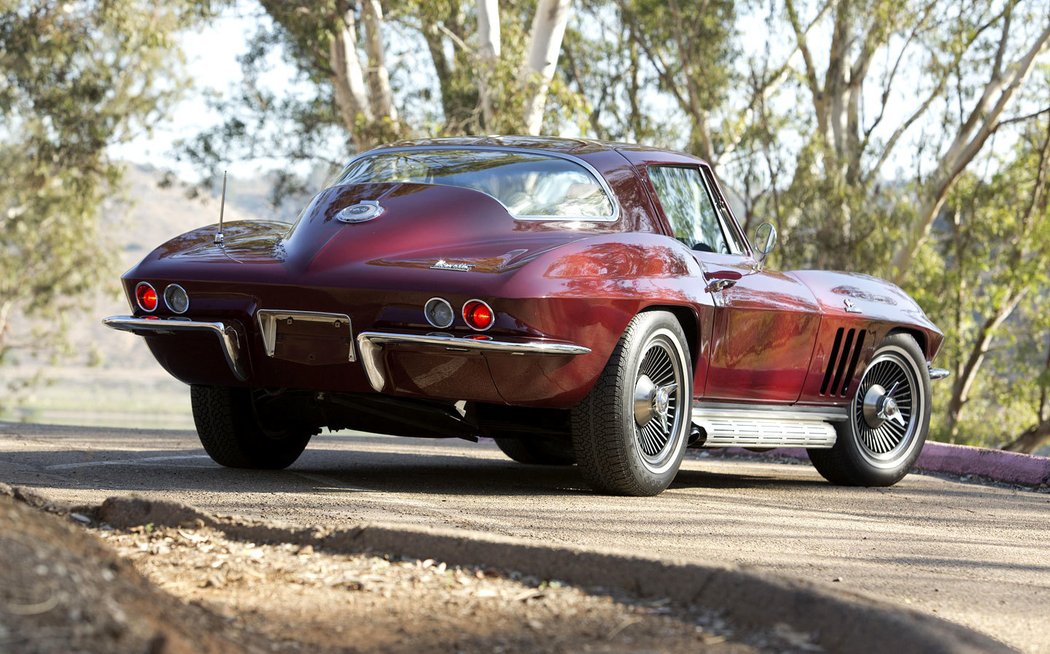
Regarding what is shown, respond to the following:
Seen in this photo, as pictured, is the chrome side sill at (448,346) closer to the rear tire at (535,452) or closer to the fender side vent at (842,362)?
the fender side vent at (842,362)

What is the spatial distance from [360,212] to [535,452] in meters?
3.16

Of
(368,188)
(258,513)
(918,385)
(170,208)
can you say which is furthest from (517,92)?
(170,208)

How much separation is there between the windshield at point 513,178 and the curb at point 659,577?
2245 mm

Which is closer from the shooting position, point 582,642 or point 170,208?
point 582,642

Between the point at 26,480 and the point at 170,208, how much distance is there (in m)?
193

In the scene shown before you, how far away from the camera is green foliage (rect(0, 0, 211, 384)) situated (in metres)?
27.3

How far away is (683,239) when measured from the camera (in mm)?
7340

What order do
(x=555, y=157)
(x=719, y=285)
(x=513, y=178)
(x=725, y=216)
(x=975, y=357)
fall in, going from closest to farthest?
(x=513, y=178)
(x=555, y=157)
(x=719, y=285)
(x=725, y=216)
(x=975, y=357)

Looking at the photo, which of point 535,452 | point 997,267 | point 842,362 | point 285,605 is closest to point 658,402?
point 842,362

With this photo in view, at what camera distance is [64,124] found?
101 feet

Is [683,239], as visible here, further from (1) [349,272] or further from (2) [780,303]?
(1) [349,272]

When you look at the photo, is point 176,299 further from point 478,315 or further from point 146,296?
point 478,315

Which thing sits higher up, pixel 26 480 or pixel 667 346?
pixel 667 346

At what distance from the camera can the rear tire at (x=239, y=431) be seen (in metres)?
7.13
